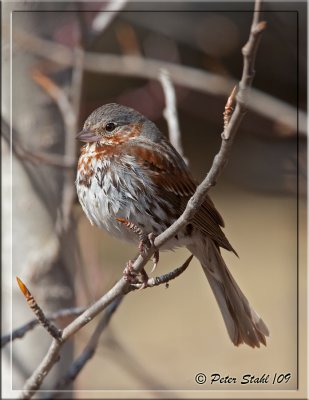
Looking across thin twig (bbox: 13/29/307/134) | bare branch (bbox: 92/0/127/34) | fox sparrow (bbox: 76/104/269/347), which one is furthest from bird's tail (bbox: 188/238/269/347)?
bare branch (bbox: 92/0/127/34)

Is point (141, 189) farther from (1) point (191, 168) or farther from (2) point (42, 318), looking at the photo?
(1) point (191, 168)

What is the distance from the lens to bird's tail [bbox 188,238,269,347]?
1326mm

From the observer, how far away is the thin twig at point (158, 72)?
6.35 ft

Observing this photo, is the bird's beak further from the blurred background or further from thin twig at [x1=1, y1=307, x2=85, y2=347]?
thin twig at [x1=1, y1=307, x2=85, y2=347]

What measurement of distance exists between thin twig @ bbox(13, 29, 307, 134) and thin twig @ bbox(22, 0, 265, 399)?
2.89 ft

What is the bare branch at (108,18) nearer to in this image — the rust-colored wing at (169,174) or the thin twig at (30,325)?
the rust-colored wing at (169,174)

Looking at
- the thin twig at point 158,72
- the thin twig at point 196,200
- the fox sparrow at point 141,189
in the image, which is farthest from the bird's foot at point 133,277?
the thin twig at point 158,72

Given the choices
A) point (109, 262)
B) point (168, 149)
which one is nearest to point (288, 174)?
point (168, 149)

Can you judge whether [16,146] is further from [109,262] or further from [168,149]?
[109,262]

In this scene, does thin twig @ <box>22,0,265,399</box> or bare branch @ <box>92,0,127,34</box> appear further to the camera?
bare branch @ <box>92,0,127,34</box>

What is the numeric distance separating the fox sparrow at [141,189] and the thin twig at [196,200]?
0.14m

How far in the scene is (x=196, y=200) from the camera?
1.00 meters

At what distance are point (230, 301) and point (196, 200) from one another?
0.43 m

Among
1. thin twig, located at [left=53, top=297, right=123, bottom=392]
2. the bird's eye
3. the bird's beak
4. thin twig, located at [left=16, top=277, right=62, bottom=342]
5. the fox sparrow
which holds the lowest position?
thin twig, located at [left=53, top=297, right=123, bottom=392]
